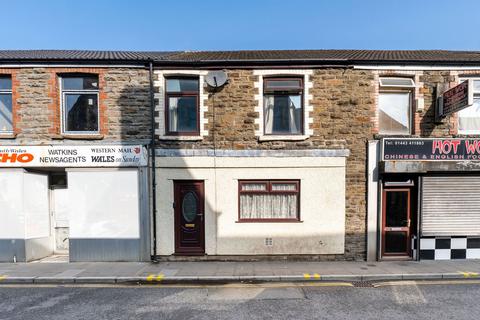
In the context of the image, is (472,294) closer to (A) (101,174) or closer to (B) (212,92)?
(B) (212,92)

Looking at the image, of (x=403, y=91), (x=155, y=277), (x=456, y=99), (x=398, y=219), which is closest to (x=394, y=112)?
(x=403, y=91)

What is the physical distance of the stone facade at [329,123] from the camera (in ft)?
23.7

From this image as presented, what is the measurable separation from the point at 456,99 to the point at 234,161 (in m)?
6.06

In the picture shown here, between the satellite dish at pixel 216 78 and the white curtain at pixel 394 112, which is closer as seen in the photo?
the satellite dish at pixel 216 78

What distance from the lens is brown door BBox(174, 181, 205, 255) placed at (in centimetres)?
729

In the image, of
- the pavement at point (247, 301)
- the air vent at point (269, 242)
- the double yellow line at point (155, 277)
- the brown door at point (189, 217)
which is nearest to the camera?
the pavement at point (247, 301)

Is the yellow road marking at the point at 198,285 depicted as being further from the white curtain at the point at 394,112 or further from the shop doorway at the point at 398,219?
the white curtain at the point at 394,112

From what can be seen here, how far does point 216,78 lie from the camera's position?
7145 mm

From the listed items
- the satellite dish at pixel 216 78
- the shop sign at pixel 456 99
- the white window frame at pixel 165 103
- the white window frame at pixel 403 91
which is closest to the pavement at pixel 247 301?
the white window frame at pixel 165 103

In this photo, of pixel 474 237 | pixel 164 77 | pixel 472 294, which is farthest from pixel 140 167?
pixel 474 237

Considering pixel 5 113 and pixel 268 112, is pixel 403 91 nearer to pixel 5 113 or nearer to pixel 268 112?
pixel 268 112

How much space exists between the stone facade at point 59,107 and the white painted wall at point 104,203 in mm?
1066

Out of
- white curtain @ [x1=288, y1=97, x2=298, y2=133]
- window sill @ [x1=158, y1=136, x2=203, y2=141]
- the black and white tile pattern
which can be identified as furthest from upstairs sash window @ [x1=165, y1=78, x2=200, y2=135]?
the black and white tile pattern

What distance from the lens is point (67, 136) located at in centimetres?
710
